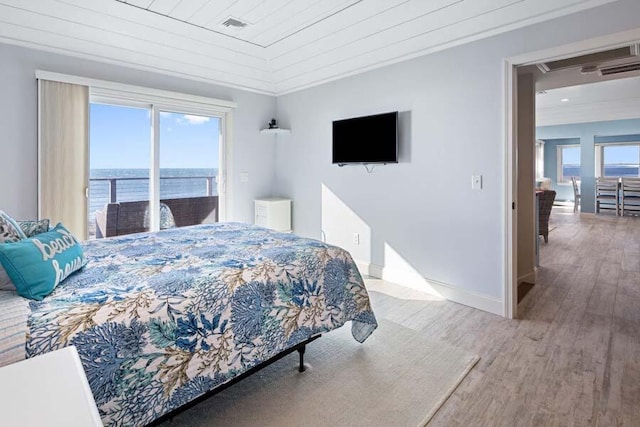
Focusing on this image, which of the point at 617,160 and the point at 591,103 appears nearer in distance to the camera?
the point at 591,103

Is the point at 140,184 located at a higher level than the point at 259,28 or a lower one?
lower

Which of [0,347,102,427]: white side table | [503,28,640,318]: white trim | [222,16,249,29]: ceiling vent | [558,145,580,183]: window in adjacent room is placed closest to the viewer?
[0,347,102,427]: white side table

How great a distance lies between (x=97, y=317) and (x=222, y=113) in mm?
3604

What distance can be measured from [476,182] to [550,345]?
136cm

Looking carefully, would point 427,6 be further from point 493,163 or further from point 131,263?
point 131,263

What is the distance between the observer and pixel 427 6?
2760 millimetres

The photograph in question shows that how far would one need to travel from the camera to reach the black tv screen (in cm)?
364

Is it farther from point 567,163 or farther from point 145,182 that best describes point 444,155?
point 567,163

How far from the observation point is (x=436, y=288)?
136 inches

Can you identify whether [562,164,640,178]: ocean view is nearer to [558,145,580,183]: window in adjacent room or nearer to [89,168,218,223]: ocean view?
[558,145,580,183]: window in adjacent room

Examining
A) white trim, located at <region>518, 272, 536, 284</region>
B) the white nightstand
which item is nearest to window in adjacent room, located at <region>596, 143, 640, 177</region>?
white trim, located at <region>518, 272, 536, 284</region>

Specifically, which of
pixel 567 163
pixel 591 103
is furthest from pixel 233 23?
pixel 567 163

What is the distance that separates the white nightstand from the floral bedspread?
88.6 inches

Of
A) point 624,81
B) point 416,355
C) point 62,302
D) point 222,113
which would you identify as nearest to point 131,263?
point 62,302
